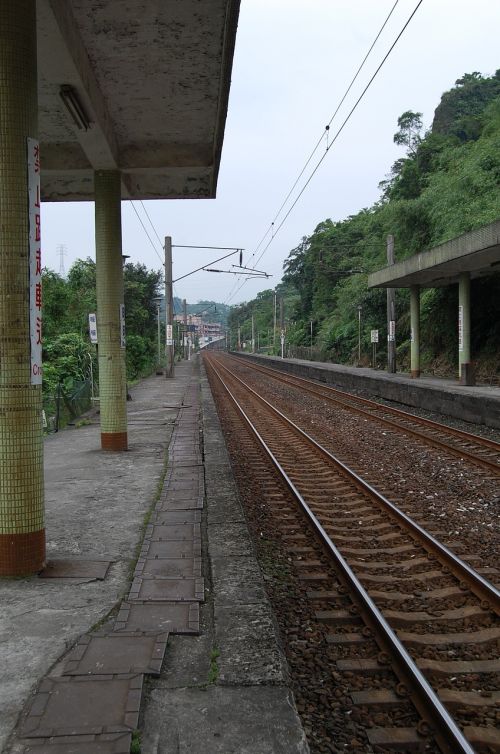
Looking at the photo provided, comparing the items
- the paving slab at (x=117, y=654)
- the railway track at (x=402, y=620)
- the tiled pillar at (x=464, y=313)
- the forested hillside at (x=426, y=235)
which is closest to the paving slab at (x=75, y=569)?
the paving slab at (x=117, y=654)

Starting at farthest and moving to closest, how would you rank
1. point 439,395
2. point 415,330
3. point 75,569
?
point 415,330 → point 439,395 → point 75,569

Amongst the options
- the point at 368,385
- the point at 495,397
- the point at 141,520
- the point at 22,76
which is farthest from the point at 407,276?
the point at 22,76

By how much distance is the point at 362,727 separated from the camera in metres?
2.90

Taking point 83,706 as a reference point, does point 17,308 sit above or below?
above

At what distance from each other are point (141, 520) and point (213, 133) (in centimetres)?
556

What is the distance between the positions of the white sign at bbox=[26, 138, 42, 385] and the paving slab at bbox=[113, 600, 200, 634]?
5.68 ft

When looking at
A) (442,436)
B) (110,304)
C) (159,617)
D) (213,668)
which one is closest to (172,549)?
(159,617)

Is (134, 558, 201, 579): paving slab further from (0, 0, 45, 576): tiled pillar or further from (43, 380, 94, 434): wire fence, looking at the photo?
(43, 380, 94, 434): wire fence

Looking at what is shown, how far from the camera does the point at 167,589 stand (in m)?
4.22

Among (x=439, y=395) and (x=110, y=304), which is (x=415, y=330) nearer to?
(x=439, y=395)

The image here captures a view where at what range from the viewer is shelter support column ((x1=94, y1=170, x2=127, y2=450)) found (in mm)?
9289

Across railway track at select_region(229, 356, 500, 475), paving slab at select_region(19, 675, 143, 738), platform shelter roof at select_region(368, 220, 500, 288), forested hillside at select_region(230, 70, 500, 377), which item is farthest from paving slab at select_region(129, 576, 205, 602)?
forested hillside at select_region(230, 70, 500, 377)

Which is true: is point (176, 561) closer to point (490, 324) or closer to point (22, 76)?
point (22, 76)

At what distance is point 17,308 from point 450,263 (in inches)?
599
